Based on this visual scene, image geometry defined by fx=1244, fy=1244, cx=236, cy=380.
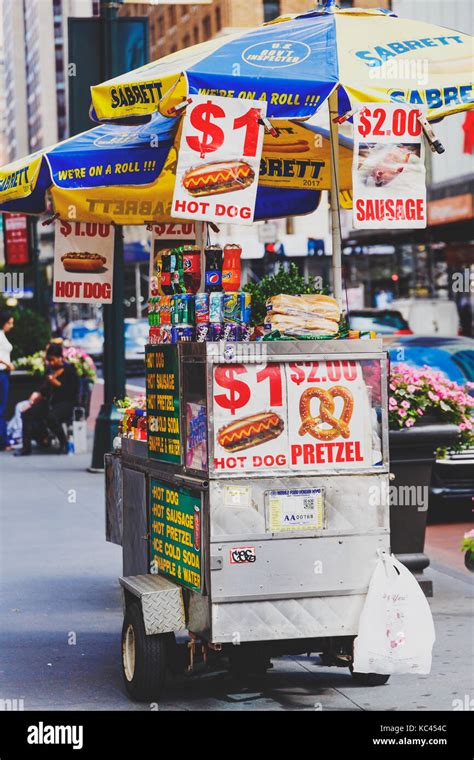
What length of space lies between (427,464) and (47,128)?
12999cm

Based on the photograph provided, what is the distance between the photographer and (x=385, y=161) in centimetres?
588

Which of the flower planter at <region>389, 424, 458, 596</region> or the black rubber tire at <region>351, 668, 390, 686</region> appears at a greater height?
the flower planter at <region>389, 424, 458, 596</region>

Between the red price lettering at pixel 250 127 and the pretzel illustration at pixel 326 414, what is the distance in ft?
3.68

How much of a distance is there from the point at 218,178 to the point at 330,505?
1546mm

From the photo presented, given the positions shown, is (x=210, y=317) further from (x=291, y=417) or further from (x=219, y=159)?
(x=219, y=159)

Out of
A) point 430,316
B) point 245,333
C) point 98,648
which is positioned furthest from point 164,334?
point 430,316

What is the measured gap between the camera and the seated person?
15.8 meters

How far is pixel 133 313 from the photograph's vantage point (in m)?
67.8

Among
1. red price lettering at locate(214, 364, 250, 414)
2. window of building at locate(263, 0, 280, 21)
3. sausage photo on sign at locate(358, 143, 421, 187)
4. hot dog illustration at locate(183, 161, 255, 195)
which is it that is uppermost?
window of building at locate(263, 0, 280, 21)

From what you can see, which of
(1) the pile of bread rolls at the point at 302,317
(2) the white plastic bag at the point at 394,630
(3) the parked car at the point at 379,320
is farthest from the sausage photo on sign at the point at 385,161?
(3) the parked car at the point at 379,320

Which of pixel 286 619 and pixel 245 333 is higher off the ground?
pixel 245 333

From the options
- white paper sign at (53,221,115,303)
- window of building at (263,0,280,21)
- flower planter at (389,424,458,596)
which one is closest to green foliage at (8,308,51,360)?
white paper sign at (53,221,115,303)

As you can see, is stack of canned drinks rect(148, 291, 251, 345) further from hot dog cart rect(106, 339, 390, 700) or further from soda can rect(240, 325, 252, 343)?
hot dog cart rect(106, 339, 390, 700)
